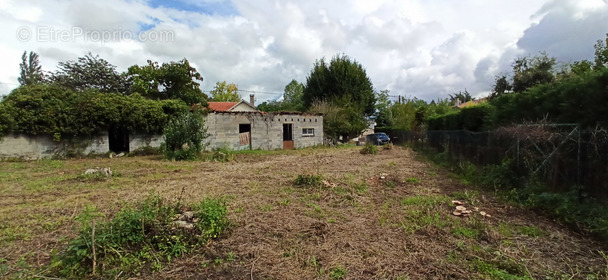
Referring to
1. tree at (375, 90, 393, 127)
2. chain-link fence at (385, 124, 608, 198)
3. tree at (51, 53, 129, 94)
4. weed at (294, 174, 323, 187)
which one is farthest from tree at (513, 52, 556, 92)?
tree at (51, 53, 129, 94)

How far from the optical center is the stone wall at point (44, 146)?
1118 cm

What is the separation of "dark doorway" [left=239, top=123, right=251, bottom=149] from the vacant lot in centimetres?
1003

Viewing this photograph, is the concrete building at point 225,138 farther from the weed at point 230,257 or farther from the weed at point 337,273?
the weed at point 337,273

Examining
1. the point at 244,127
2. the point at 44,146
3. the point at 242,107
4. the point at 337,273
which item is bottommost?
the point at 337,273

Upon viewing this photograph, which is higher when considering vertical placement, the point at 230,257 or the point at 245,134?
the point at 245,134

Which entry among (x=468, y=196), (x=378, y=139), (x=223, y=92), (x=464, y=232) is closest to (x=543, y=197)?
(x=468, y=196)

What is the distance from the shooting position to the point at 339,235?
342cm

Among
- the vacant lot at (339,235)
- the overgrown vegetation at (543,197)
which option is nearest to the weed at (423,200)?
the vacant lot at (339,235)

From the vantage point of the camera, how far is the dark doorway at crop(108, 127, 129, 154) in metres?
14.0

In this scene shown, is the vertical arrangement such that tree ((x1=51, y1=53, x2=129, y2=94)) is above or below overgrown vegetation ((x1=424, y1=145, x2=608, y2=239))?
above

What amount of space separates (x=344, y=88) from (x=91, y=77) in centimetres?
2458

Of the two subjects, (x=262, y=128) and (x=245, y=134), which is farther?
(x=262, y=128)

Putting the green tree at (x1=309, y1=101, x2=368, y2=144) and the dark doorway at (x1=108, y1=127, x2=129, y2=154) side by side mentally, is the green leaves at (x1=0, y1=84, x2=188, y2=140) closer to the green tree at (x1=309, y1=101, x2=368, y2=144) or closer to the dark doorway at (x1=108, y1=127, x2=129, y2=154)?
the dark doorway at (x1=108, y1=127, x2=129, y2=154)

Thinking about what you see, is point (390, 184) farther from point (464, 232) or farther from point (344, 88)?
point (344, 88)
